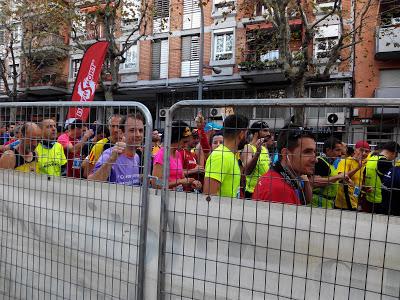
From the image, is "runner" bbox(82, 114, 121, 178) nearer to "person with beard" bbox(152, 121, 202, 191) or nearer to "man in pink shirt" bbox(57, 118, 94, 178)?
"man in pink shirt" bbox(57, 118, 94, 178)

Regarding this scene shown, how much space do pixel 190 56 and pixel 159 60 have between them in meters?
2.18

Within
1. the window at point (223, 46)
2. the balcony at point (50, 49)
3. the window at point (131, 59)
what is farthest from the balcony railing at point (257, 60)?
the balcony at point (50, 49)

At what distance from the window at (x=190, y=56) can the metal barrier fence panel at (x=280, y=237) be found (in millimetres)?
22621

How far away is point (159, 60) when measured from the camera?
2606 cm

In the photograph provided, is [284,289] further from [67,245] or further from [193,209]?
[67,245]

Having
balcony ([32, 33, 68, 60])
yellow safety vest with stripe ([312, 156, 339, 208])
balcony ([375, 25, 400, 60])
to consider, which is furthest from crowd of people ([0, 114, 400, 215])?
balcony ([32, 33, 68, 60])

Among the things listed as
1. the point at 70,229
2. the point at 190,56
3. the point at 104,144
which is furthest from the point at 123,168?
the point at 190,56

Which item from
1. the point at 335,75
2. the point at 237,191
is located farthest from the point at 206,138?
the point at 335,75

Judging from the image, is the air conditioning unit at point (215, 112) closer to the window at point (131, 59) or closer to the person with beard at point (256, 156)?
the person with beard at point (256, 156)

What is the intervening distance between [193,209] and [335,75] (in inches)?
789

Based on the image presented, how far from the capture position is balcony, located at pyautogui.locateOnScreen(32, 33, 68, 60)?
2761 centimetres

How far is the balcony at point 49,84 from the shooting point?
29231 mm

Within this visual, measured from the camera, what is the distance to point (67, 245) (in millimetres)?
3057

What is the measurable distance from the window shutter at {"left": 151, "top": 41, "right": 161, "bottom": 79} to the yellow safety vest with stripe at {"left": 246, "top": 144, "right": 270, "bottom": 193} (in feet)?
78.7
